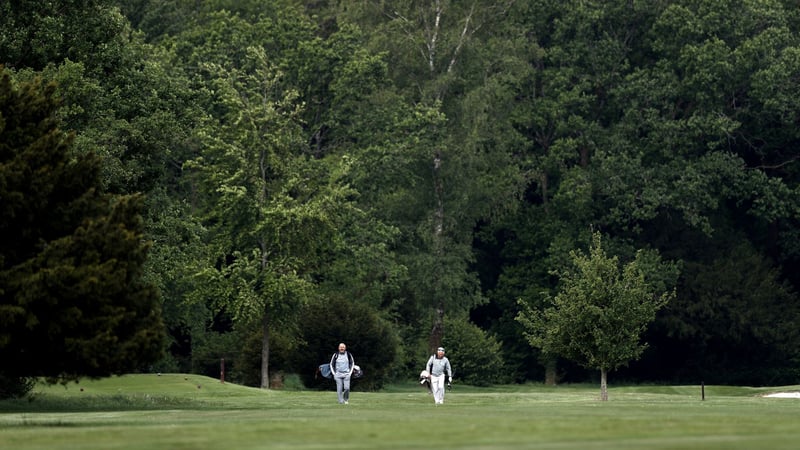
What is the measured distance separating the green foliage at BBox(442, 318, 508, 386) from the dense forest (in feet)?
0.40

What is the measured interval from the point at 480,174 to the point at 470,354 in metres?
8.96

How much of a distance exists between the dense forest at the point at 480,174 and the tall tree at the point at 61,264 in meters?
29.9

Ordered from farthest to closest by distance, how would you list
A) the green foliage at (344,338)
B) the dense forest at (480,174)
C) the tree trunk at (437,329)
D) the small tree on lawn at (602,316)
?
the tree trunk at (437,329), the dense forest at (480,174), the green foliage at (344,338), the small tree on lawn at (602,316)

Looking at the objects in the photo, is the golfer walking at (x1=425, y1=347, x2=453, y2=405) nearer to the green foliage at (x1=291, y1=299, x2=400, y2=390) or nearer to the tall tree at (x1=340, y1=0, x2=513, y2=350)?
the green foliage at (x1=291, y1=299, x2=400, y2=390)

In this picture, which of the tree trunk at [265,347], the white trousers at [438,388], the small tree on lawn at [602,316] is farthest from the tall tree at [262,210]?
the white trousers at [438,388]

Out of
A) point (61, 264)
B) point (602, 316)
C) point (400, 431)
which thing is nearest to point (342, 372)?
point (602, 316)

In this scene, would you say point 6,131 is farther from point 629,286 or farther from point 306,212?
point 306,212

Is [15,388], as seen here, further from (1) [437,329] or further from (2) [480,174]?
(2) [480,174]

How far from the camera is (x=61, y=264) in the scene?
2956cm

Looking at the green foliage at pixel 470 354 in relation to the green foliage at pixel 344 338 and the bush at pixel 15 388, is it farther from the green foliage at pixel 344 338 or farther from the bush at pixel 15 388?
the bush at pixel 15 388

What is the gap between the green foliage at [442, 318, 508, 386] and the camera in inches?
2820

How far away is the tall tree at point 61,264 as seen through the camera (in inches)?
1166

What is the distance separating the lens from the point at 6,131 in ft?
104

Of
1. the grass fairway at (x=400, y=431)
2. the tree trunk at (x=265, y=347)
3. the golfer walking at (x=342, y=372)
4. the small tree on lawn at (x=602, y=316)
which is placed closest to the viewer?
the grass fairway at (x=400, y=431)
